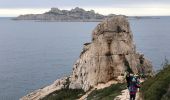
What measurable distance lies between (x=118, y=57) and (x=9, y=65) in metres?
78.8

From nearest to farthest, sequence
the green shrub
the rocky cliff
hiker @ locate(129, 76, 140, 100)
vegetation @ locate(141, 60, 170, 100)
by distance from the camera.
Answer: vegetation @ locate(141, 60, 170, 100), hiker @ locate(129, 76, 140, 100), the rocky cliff, the green shrub

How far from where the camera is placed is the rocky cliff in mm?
46719

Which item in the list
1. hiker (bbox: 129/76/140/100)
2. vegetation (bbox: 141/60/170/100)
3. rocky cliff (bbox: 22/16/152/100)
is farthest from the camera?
rocky cliff (bbox: 22/16/152/100)

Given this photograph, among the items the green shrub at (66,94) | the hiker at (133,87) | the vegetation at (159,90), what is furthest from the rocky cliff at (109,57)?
the hiker at (133,87)

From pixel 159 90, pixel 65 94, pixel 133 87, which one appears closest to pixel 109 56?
pixel 65 94

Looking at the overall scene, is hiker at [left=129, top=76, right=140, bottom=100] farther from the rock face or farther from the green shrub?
the green shrub

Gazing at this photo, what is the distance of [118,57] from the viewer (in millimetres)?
46938

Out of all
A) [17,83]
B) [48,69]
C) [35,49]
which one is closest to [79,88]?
[17,83]

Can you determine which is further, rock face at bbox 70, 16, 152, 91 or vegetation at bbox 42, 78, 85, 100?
vegetation at bbox 42, 78, 85, 100

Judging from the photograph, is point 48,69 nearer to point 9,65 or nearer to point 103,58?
point 9,65

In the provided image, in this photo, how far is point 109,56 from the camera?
4728cm

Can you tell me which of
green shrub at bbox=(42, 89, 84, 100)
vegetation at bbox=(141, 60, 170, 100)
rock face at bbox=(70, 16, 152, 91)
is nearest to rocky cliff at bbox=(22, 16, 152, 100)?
rock face at bbox=(70, 16, 152, 91)

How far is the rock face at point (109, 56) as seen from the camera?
153ft

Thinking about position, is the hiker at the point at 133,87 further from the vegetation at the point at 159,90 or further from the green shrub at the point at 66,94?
the green shrub at the point at 66,94
